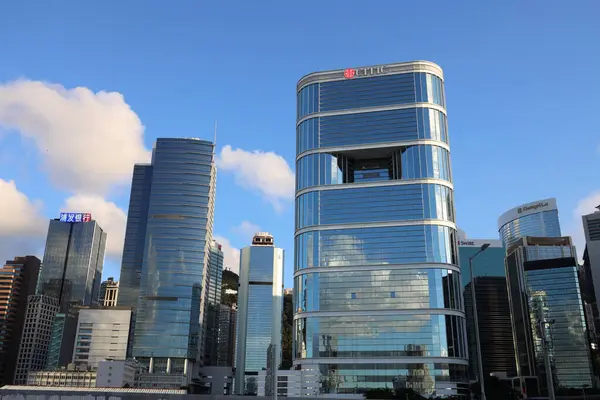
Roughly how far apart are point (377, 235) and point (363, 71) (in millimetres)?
41685

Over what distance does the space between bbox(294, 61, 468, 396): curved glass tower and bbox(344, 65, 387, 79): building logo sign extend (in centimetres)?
25

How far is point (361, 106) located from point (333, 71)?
1221 cm

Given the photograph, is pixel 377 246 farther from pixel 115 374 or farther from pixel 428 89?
pixel 115 374

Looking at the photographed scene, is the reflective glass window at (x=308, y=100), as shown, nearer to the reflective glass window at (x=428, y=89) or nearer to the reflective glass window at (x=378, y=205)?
the reflective glass window at (x=378, y=205)

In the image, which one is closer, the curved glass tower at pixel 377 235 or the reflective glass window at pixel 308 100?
the curved glass tower at pixel 377 235

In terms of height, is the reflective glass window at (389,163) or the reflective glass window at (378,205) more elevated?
the reflective glass window at (389,163)

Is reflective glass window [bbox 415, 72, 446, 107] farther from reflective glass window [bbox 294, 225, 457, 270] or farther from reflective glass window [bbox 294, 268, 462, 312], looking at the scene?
reflective glass window [bbox 294, 268, 462, 312]

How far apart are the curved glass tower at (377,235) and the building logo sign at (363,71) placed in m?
0.25

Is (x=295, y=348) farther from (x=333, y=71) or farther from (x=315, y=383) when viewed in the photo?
(x=333, y=71)

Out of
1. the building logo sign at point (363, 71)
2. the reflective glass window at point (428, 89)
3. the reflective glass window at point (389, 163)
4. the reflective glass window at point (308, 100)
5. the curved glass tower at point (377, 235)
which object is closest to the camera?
the curved glass tower at point (377, 235)

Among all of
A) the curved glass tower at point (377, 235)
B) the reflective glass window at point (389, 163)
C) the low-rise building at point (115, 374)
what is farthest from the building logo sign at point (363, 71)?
the low-rise building at point (115, 374)

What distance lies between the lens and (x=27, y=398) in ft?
235

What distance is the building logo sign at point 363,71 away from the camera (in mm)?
134125

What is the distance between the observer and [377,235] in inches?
4855
